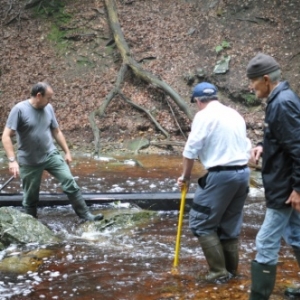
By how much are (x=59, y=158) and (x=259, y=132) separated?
777 cm

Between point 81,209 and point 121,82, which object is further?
point 121,82

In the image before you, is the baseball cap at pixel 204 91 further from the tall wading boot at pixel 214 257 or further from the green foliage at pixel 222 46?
the green foliage at pixel 222 46

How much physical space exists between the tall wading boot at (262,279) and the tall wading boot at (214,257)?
70 cm

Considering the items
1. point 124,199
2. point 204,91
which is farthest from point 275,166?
point 124,199

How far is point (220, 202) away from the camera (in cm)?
470

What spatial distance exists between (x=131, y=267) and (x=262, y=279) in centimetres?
177

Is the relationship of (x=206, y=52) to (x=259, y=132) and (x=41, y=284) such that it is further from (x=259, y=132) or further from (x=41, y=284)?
(x=41, y=284)

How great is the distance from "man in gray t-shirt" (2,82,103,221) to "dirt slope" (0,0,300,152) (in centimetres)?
669

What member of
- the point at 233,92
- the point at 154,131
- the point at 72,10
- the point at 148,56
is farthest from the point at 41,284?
the point at 72,10

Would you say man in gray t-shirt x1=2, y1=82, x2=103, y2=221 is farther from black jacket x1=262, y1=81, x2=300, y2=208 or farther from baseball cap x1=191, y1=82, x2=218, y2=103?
black jacket x1=262, y1=81, x2=300, y2=208

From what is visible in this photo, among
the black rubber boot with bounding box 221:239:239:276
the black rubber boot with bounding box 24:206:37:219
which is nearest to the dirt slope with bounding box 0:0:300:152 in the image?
the black rubber boot with bounding box 24:206:37:219

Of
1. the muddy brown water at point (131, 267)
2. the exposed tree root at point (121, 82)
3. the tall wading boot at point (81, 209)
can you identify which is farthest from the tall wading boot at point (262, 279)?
the exposed tree root at point (121, 82)

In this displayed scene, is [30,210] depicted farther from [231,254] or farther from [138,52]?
[138,52]

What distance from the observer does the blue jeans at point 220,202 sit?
4.68 metres
